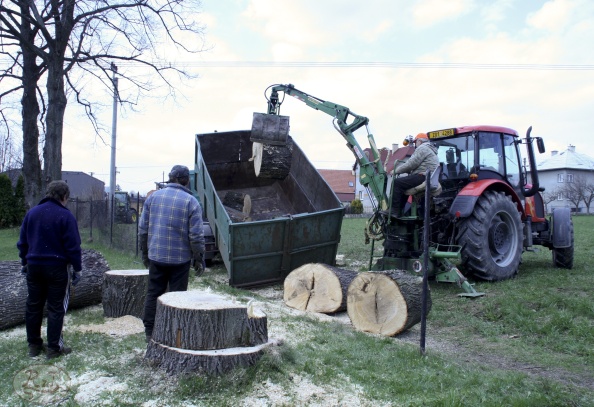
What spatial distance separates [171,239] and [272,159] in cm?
518

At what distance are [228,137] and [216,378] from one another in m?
7.73

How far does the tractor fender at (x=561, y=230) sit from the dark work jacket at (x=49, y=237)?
25.2 feet

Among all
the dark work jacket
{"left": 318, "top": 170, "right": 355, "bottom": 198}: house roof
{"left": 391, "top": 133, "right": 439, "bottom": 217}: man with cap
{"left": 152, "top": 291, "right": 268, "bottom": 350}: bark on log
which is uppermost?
{"left": 318, "top": 170, "right": 355, "bottom": 198}: house roof

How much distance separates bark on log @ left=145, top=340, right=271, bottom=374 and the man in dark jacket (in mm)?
1107

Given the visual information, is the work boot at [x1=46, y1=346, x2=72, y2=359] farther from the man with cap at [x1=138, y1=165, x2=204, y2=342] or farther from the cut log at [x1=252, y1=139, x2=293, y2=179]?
the cut log at [x1=252, y1=139, x2=293, y2=179]

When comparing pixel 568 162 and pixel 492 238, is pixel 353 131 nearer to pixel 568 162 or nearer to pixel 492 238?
pixel 492 238

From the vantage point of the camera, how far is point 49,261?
4.48m

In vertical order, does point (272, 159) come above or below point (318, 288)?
Answer: above

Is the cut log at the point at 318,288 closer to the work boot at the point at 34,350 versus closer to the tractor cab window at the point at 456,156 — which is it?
the tractor cab window at the point at 456,156

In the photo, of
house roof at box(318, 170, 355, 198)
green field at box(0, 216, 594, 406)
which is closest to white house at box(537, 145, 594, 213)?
house roof at box(318, 170, 355, 198)

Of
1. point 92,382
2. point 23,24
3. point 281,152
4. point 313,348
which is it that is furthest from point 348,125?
point 23,24

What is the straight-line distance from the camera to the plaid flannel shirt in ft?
15.1

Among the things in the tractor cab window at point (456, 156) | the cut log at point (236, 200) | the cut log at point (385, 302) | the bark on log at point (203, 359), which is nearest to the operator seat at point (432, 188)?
the tractor cab window at point (456, 156)

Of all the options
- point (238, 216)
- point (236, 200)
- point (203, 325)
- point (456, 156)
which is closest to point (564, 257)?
point (456, 156)
